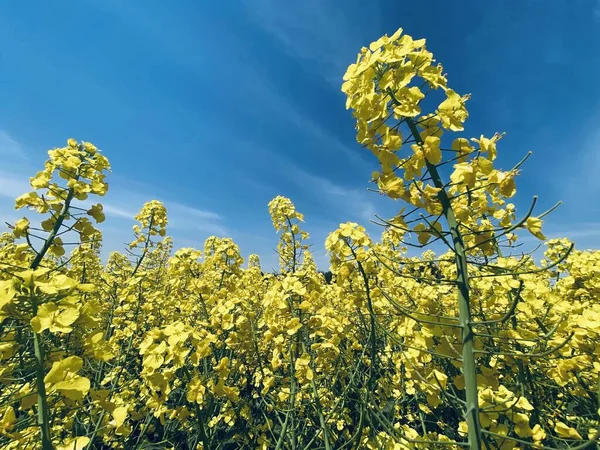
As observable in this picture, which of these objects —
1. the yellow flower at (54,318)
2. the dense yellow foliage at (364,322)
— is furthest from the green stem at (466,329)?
the yellow flower at (54,318)

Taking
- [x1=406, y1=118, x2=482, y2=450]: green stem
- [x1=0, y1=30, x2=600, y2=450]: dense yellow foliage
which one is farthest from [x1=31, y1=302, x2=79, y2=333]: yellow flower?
[x1=406, y1=118, x2=482, y2=450]: green stem

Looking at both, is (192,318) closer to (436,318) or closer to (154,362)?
(154,362)

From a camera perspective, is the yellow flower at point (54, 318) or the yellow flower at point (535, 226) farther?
the yellow flower at point (535, 226)

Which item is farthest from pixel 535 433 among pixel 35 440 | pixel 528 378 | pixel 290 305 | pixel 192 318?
pixel 192 318

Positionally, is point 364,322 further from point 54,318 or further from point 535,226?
point 54,318

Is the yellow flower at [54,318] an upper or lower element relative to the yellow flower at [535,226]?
lower

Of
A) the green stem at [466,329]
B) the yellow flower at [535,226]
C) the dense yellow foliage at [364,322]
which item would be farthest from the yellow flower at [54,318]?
the yellow flower at [535,226]

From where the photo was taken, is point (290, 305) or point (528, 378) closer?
point (528, 378)

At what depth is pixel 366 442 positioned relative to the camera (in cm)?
271

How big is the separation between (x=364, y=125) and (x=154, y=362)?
2049 millimetres

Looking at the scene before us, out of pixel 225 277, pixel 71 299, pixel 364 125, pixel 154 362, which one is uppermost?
pixel 364 125

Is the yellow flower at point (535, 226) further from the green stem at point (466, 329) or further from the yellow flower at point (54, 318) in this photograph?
the yellow flower at point (54, 318)

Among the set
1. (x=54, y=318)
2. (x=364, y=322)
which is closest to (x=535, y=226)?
(x=364, y=322)

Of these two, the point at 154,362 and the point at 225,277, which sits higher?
the point at 225,277
